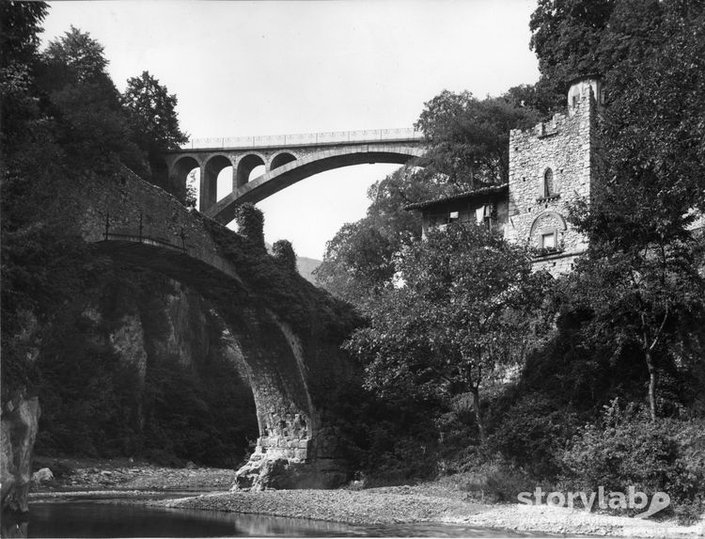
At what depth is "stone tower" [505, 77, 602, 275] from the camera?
3009 cm

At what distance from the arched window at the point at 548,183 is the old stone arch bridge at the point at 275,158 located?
54.8 ft

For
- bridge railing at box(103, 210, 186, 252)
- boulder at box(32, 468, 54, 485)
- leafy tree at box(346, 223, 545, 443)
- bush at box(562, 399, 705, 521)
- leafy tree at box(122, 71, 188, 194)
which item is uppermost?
leafy tree at box(122, 71, 188, 194)

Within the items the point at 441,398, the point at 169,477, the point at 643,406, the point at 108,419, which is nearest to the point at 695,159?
the point at 643,406

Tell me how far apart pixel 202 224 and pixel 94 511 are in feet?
26.3

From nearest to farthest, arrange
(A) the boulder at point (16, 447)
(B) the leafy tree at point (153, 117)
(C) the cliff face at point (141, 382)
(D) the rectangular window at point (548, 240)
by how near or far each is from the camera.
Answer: (A) the boulder at point (16, 447), (D) the rectangular window at point (548, 240), (C) the cliff face at point (141, 382), (B) the leafy tree at point (153, 117)

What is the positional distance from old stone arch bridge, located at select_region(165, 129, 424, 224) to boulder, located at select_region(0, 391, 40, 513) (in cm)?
3089

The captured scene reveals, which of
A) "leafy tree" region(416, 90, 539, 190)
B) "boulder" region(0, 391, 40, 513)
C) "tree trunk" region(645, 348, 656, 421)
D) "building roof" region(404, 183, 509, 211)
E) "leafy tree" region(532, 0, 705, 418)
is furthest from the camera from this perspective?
"leafy tree" region(416, 90, 539, 190)

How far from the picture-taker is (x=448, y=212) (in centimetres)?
3334

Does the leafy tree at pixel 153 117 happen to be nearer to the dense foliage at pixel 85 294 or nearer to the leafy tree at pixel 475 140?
the dense foliage at pixel 85 294

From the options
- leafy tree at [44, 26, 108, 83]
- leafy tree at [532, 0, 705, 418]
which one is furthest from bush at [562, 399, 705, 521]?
leafy tree at [44, 26, 108, 83]

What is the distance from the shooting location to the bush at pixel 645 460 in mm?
18953

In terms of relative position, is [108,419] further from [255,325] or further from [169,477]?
[255,325]

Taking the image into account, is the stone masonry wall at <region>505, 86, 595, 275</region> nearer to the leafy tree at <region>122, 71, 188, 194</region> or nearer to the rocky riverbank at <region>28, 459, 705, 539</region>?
the rocky riverbank at <region>28, 459, 705, 539</region>

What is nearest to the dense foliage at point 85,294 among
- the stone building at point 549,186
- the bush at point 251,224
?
the bush at point 251,224
